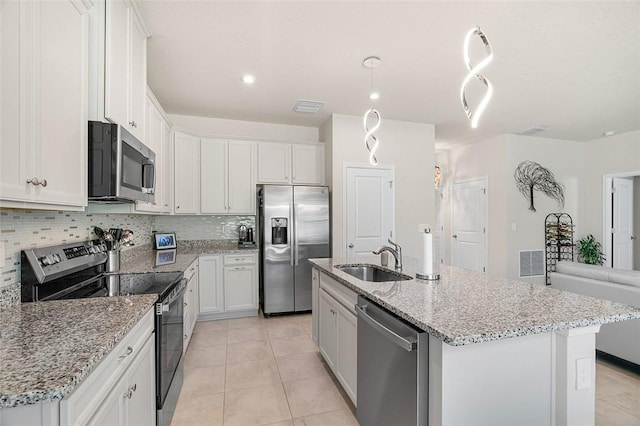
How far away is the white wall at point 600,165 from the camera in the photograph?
5031mm

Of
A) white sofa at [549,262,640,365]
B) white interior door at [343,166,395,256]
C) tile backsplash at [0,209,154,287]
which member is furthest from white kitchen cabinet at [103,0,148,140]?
white sofa at [549,262,640,365]

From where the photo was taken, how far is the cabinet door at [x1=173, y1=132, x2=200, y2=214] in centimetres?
386

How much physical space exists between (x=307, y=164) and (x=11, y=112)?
3500 mm

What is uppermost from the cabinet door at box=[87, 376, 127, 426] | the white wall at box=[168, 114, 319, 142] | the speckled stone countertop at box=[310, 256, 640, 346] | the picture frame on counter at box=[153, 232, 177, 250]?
the white wall at box=[168, 114, 319, 142]

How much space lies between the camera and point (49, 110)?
1249 millimetres

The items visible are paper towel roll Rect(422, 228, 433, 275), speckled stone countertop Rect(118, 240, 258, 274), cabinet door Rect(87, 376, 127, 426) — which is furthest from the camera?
speckled stone countertop Rect(118, 240, 258, 274)

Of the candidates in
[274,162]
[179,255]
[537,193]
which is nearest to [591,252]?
[537,193]

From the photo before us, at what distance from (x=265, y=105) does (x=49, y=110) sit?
281 cm

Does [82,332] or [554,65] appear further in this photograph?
[554,65]

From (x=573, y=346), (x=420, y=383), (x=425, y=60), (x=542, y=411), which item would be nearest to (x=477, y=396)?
(x=420, y=383)

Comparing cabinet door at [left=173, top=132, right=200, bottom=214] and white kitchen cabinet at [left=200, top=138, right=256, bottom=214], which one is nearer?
cabinet door at [left=173, top=132, right=200, bottom=214]

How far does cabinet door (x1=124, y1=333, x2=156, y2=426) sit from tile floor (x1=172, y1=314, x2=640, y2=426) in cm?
53

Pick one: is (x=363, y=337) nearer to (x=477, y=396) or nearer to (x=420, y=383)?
(x=420, y=383)

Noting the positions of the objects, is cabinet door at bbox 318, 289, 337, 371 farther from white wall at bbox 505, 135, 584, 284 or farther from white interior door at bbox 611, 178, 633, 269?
white interior door at bbox 611, 178, 633, 269
